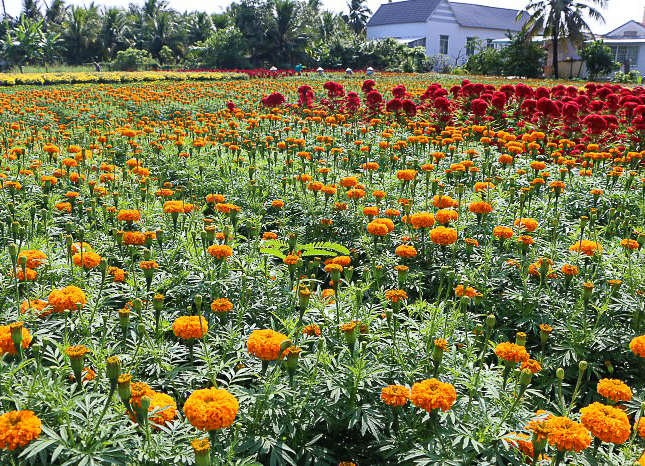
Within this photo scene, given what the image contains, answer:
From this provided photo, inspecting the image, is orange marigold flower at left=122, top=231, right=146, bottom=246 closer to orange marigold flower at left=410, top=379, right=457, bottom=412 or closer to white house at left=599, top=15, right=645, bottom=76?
orange marigold flower at left=410, top=379, right=457, bottom=412

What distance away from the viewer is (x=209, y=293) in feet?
8.84

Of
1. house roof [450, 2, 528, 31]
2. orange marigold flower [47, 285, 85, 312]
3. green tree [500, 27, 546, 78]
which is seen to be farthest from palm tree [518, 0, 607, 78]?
orange marigold flower [47, 285, 85, 312]

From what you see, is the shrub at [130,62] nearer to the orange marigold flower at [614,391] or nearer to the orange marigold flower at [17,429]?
the orange marigold flower at [17,429]

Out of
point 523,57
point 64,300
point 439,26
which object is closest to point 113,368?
point 64,300

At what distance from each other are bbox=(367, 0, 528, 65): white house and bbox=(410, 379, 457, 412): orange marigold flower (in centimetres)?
4335

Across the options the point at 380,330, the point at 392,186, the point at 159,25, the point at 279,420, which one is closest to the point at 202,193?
the point at 392,186

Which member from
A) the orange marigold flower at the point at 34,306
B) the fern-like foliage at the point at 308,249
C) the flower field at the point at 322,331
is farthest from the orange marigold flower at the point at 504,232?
the orange marigold flower at the point at 34,306

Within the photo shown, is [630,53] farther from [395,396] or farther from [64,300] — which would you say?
[64,300]

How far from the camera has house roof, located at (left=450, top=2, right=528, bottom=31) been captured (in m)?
45.8

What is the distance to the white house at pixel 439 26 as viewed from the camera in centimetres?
4369

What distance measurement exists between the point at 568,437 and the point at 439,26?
47260mm

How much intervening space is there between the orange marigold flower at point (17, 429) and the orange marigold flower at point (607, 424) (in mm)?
1579

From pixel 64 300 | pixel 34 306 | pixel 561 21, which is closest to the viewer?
pixel 64 300

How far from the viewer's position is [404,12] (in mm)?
46094
